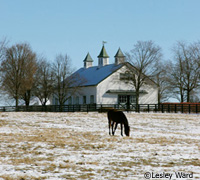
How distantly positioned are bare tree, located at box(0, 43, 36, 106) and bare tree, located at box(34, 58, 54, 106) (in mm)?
5113

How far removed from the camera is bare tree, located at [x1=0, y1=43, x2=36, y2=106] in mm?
52812

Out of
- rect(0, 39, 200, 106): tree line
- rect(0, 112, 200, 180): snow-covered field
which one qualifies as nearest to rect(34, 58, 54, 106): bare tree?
rect(0, 39, 200, 106): tree line

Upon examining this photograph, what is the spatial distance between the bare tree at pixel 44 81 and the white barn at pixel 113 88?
4.49 metres

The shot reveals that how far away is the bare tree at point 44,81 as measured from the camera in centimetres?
5950

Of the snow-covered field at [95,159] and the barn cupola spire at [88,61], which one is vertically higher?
the barn cupola spire at [88,61]

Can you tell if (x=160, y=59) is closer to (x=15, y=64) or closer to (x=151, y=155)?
(x=15, y=64)

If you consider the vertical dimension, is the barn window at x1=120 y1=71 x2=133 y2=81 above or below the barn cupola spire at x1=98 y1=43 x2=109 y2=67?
below

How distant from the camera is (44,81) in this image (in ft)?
197

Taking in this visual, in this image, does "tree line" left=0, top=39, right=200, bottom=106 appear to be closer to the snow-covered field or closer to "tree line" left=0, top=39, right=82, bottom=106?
"tree line" left=0, top=39, right=82, bottom=106

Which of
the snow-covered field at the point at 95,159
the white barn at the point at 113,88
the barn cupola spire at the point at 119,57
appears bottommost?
the snow-covered field at the point at 95,159

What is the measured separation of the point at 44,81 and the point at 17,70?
24.9ft

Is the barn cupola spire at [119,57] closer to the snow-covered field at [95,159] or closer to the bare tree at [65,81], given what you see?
the bare tree at [65,81]

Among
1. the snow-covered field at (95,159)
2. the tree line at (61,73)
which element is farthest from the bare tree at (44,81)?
the snow-covered field at (95,159)

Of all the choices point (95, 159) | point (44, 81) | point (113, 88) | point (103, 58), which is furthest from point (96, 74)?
point (95, 159)
